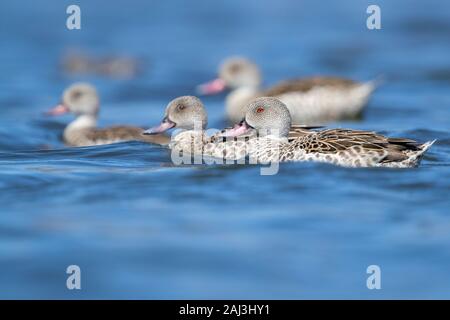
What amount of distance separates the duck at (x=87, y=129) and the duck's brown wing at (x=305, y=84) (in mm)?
2791

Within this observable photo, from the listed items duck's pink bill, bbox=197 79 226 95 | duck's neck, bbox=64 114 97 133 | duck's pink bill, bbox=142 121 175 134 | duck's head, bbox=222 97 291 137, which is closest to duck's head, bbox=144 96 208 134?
duck's pink bill, bbox=142 121 175 134

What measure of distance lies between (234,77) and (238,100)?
0.48m

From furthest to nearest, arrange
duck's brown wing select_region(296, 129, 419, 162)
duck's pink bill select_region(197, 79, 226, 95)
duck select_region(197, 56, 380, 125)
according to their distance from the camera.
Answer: duck's pink bill select_region(197, 79, 226, 95), duck select_region(197, 56, 380, 125), duck's brown wing select_region(296, 129, 419, 162)

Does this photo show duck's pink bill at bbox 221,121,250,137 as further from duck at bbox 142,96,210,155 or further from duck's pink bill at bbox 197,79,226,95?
duck's pink bill at bbox 197,79,226,95

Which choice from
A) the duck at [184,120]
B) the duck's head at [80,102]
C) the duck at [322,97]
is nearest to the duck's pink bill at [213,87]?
the duck at [322,97]

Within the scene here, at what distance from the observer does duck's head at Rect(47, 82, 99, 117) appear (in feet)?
52.0

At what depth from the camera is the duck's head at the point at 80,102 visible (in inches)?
624

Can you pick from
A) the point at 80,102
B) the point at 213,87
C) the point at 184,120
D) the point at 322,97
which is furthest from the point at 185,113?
the point at 213,87

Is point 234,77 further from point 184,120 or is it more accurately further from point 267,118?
point 267,118

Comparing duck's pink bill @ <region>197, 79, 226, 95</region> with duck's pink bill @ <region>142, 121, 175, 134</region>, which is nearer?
duck's pink bill @ <region>142, 121, 175, 134</region>

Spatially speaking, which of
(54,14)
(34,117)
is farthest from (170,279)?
(54,14)

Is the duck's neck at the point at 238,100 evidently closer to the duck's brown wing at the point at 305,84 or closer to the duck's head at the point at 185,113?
the duck's brown wing at the point at 305,84

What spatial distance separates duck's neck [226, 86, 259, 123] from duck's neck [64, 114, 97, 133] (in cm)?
279

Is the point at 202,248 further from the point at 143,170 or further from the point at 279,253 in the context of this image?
the point at 143,170
